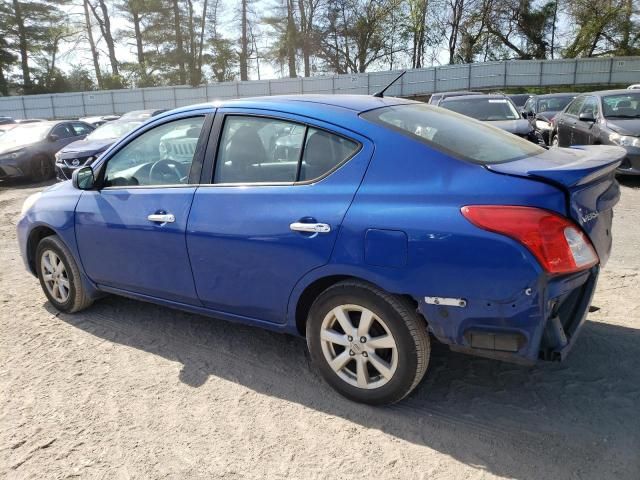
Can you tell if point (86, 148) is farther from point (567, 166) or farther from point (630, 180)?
point (567, 166)

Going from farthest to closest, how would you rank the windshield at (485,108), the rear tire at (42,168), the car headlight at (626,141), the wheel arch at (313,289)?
the rear tire at (42,168)
the windshield at (485,108)
the car headlight at (626,141)
the wheel arch at (313,289)

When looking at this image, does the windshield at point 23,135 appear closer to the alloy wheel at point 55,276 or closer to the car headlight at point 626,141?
the alloy wheel at point 55,276

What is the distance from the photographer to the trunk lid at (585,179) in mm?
2406

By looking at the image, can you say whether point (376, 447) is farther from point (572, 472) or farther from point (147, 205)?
point (147, 205)

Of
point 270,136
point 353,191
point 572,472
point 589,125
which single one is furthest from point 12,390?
point 589,125

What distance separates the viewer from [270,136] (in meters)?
3.16

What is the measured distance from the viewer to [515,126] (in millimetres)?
9547

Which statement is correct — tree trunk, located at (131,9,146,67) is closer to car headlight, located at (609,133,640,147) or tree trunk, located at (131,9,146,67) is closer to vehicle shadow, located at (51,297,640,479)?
car headlight, located at (609,133,640,147)

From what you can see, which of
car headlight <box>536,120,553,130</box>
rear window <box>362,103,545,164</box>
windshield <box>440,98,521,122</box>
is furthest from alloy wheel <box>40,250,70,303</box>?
car headlight <box>536,120,553,130</box>

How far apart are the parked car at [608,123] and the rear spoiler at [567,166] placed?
5464mm

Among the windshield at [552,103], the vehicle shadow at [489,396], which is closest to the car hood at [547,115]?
the windshield at [552,103]

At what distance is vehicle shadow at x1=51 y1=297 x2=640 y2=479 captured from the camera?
2443mm

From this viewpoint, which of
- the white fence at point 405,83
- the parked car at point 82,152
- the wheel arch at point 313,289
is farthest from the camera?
the white fence at point 405,83

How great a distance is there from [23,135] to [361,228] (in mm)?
13844
